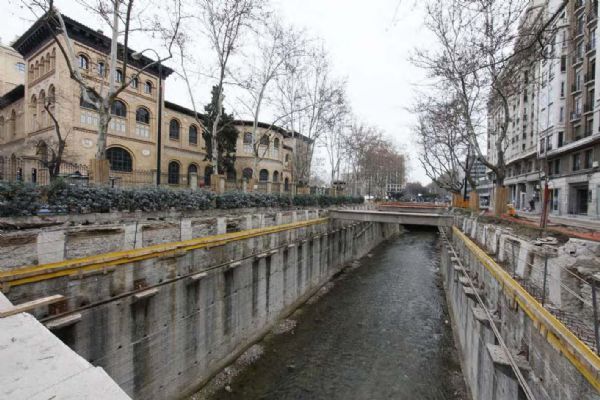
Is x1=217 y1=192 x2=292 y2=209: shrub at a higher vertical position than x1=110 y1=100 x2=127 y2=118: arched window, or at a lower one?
lower

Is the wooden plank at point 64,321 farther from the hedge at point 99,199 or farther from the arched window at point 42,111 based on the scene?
the arched window at point 42,111

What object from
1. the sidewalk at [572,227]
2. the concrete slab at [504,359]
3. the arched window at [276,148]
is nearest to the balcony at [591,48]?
the sidewalk at [572,227]

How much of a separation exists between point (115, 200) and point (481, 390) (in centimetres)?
1232

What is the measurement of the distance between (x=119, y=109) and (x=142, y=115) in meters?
2.20

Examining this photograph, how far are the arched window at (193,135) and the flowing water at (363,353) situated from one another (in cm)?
2466

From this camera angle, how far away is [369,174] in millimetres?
48500

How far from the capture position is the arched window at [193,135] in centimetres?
3195

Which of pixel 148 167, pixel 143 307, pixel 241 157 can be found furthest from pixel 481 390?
pixel 241 157

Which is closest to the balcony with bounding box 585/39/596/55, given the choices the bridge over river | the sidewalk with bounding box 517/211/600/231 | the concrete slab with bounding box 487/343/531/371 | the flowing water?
the sidewalk with bounding box 517/211/600/231

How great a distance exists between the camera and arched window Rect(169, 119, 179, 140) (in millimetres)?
29688

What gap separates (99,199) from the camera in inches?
372

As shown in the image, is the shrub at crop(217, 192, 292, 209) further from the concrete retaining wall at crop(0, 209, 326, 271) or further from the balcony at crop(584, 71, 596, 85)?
the balcony at crop(584, 71, 596, 85)

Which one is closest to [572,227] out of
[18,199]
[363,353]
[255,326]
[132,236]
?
[363,353]

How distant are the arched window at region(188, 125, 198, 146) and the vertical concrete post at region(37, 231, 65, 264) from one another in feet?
93.9
